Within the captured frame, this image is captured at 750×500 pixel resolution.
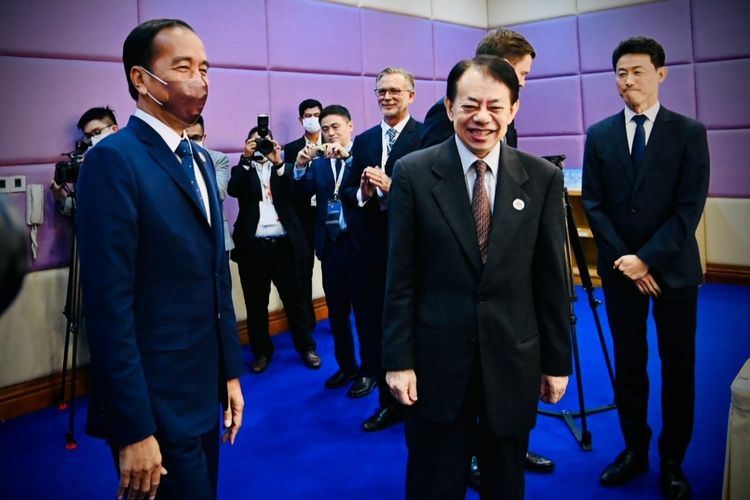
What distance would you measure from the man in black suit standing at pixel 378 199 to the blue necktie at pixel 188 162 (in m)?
1.29

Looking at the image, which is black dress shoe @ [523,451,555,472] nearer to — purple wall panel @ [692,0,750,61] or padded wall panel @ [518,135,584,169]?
padded wall panel @ [518,135,584,169]

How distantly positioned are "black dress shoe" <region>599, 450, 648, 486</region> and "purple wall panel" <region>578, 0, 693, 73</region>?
13.4 ft

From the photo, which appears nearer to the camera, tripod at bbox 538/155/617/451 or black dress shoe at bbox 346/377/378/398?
tripod at bbox 538/155/617/451

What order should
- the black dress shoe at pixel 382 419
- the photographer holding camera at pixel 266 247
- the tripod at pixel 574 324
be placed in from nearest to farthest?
the tripod at pixel 574 324
the black dress shoe at pixel 382 419
the photographer holding camera at pixel 266 247

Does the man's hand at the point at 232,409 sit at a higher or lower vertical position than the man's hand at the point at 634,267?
lower

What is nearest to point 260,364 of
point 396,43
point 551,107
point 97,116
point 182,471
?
point 97,116

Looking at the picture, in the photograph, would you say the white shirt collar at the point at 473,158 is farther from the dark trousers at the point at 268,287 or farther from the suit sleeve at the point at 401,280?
the dark trousers at the point at 268,287

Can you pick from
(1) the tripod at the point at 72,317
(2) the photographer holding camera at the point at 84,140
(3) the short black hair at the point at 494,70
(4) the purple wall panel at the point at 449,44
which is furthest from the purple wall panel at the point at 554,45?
(3) the short black hair at the point at 494,70

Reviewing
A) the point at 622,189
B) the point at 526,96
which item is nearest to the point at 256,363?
the point at 622,189

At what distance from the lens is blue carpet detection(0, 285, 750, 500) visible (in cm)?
235

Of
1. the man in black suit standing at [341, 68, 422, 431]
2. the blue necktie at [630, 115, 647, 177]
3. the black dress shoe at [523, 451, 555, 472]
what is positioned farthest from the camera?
the man in black suit standing at [341, 68, 422, 431]

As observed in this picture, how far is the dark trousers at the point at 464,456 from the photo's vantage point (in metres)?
1.51

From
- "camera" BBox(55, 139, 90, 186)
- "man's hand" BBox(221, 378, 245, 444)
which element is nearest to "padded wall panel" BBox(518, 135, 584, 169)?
"camera" BBox(55, 139, 90, 186)

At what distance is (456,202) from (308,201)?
9.02 feet
